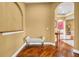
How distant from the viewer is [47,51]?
3012mm

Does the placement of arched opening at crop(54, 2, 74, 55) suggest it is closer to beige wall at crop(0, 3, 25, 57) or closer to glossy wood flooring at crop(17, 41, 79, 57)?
glossy wood flooring at crop(17, 41, 79, 57)

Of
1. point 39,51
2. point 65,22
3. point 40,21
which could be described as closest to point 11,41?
point 39,51

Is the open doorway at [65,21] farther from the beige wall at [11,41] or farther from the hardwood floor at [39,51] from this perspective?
the beige wall at [11,41]

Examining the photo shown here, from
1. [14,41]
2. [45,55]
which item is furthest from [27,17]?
[45,55]

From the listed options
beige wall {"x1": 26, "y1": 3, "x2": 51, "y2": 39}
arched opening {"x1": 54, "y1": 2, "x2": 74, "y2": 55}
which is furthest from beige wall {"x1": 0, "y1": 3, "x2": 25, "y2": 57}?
arched opening {"x1": 54, "y1": 2, "x2": 74, "y2": 55}

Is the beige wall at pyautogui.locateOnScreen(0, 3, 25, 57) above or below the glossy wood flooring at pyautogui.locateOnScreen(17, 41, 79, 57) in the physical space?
above

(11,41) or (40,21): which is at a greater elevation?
(40,21)

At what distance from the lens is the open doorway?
9.71 ft

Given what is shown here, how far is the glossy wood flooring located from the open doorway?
187 millimetres

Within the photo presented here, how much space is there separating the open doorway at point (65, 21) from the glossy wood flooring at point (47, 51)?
0.61 feet

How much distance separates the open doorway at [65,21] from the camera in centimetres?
296

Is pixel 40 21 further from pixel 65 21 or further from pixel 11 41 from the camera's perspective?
pixel 11 41

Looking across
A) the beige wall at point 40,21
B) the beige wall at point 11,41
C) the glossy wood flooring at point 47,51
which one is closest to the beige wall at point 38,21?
the beige wall at point 40,21

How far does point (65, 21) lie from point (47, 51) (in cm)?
69
